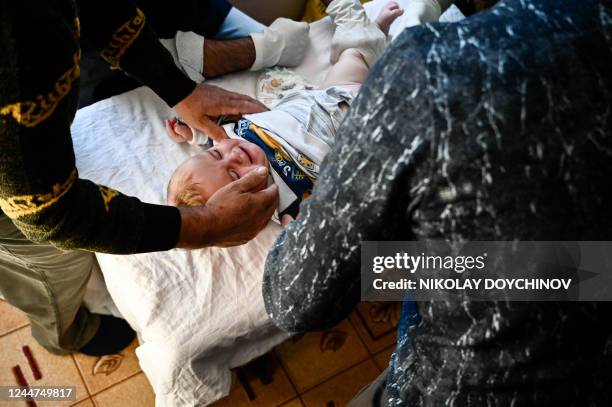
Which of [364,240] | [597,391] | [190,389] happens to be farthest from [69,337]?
[597,391]

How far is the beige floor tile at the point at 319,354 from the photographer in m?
1.60

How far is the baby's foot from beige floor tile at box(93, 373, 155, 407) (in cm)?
134

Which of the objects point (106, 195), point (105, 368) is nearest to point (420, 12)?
point (106, 195)

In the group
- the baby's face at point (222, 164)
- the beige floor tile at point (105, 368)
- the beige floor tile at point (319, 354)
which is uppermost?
the baby's face at point (222, 164)

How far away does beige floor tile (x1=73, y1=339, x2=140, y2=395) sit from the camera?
1.55m

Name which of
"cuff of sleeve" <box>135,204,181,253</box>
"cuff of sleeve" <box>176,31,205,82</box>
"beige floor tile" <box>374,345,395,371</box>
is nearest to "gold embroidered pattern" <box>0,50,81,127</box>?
"cuff of sleeve" <box>135,204,181,253</box>

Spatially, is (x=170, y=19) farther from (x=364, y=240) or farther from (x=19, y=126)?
(x=364, y=240)

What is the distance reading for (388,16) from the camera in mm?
1804

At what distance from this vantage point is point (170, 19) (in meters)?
1.62

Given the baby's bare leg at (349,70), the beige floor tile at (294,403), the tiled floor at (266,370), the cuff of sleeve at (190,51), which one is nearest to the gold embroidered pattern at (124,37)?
the cuff of sleeve at (190,51)

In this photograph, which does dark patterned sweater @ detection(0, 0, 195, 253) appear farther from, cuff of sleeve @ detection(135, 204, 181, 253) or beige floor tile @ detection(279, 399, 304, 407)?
beige floor tile @ detection(279, 399, 304, 407)

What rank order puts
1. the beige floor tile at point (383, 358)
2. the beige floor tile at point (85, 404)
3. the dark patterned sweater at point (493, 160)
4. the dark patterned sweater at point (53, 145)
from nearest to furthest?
the dark patterned sweater at point (493, 160), the dark patterned sweater at point (53, 145), the beige floor tile at point (85, 404), the beige floor tile at point (383, 358)

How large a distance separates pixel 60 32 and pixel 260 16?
4.33 ft

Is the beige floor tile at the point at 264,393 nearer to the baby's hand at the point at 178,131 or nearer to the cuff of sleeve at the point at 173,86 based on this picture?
the baby's hand at the point at 178,131
